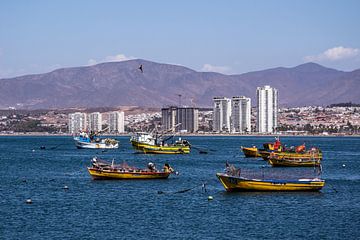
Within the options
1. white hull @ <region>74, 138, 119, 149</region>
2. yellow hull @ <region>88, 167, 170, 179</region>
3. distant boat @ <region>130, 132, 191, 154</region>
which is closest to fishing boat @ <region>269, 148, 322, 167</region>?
yellow hull @ <region>88, 167, 170, 179</region>

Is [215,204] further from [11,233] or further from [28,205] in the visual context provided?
[11,233]

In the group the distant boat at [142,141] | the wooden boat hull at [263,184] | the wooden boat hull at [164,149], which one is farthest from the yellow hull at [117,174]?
the distant boat at [142,141]

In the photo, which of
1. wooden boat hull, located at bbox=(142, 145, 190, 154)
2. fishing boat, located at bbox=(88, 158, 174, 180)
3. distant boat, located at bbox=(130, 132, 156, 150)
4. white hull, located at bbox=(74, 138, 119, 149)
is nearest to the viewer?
fishing boat, located at bbox=(88, 158, 174, 180)

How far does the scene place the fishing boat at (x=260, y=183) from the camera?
175 ft

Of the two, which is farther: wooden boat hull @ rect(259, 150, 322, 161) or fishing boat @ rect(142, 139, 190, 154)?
fishing boat @ rect(142, 139, 190, 154)

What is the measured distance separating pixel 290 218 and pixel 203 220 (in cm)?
457

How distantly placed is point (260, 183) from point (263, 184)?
0.76 feet

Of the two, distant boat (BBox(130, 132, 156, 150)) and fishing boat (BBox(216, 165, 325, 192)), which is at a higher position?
distant boat (BBox(130, 132, 156, 150))

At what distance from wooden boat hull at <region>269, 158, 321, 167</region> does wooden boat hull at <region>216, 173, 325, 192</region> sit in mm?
29567

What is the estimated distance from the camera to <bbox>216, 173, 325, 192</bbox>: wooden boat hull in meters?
53.2

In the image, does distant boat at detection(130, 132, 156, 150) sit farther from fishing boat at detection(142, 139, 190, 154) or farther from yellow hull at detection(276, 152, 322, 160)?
yellow hull at detection(276, 152, 322, 160)

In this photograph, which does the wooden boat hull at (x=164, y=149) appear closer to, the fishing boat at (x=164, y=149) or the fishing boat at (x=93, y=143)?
the fishing boat at (x=164, y=149)

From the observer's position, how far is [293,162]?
279 ft

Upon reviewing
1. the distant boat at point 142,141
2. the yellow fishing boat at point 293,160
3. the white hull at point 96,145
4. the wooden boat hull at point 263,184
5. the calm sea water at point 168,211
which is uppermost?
the distant boat at point 142,141
